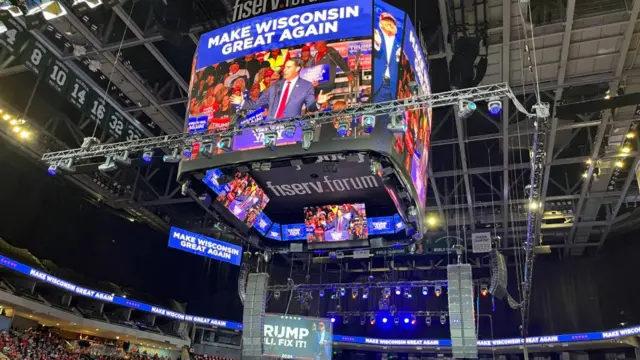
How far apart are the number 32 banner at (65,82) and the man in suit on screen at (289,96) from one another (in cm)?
491

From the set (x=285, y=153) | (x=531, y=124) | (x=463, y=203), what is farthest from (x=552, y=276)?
(x=285, y=153)

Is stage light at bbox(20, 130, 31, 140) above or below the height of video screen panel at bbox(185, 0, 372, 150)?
above

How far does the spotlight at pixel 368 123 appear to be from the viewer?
25.6 feet

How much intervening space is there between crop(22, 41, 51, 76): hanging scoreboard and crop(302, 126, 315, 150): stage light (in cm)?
616

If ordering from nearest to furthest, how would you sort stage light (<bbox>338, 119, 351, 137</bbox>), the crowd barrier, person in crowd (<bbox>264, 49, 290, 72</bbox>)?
stage light (<bbox>338, 119, 351, 137</bbox>), person in crowd (<bbox>264, 49, 290, 72</bbox>), the crowd barrier

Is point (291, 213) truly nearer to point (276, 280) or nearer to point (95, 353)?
point (95, 353)

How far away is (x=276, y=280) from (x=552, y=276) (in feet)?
43.3

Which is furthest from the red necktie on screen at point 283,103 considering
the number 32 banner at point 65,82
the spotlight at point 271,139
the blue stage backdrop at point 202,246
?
the blue stage backdrop at point 202,246

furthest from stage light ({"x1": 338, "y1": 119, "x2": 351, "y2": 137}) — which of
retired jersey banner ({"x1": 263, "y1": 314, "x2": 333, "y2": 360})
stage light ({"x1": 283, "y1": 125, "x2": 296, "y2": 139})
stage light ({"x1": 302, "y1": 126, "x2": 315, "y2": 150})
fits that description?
retired jersey banner ({"x1": 263, "y1": 314, "x2": 333, "y2": 360})

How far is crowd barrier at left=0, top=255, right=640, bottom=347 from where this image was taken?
15.3 m

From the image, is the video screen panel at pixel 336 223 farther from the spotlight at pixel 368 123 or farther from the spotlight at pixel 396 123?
the spotlight at pixel 396 123

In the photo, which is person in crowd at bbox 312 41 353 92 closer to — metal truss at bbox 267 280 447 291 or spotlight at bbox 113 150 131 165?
spotlight at bbox 113 150 131 165

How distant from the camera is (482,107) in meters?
13.0

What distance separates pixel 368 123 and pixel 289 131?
1.41m
